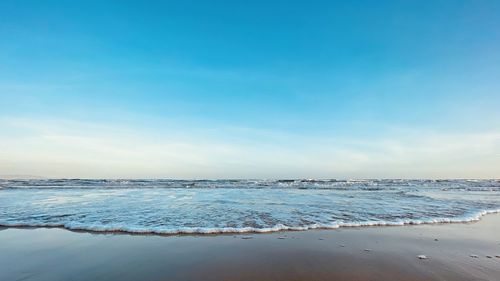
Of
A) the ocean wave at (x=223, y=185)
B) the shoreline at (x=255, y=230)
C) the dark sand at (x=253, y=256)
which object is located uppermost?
the ocean wave at (x=223, y=185)

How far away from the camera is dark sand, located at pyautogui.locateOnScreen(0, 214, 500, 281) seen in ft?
14.2

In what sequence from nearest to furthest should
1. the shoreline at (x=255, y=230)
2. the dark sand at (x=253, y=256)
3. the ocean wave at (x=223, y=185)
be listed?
the dark sand at (x=253, y=256) < the shoreline at (x=255, y=230) < the ocean wave at (x=223, y=185)

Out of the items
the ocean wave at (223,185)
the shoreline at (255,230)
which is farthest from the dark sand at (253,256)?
the ocean wave at (223,185)

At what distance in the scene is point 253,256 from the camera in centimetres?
523

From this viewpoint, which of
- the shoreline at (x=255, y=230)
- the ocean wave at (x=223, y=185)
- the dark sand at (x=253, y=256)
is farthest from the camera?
the ocean wave at (x=223, y=185)

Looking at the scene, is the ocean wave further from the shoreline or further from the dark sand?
the dark sand

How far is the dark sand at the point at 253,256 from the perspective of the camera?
4336 mm

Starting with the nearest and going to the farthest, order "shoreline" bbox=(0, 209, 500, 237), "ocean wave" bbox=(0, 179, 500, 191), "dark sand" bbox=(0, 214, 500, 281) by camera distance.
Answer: "dark sand" bbox=(0, 214, 500, 281), "shoreline" bbox=(0, 209, 500, 237), "ocean wave" bbox=(0, 179, 500, 191)

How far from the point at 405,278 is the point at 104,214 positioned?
8.66 metres

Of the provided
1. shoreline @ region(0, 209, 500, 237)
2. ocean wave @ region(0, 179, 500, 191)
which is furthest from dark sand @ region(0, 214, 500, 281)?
ocean wave @ region(0, 179, 500, 191)

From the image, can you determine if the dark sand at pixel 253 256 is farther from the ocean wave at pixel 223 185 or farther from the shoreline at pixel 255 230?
the ocean wave at pixel 223 185

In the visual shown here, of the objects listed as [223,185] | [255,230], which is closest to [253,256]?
[255,230]

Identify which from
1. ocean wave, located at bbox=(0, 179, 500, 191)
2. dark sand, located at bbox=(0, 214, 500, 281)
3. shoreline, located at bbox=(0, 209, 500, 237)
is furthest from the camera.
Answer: ocean wave, located at bbox=(0, 179, 500, 191)

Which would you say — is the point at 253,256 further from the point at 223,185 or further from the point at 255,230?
the point at 223,185
